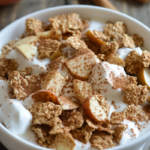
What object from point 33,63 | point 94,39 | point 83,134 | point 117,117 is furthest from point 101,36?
point 83,134

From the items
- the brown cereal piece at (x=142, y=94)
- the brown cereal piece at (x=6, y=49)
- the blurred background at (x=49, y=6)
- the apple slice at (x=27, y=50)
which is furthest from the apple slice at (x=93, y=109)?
the blurred background at (x=49, y=6)

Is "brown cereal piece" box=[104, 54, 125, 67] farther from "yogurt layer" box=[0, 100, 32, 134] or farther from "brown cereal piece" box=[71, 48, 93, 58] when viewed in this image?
"yogurt layer" box=[0, 100, 32, 134]

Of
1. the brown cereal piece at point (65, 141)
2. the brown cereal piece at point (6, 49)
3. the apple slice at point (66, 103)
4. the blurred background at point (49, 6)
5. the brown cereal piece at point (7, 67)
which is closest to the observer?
the brown cereal piece at point (65, 141)

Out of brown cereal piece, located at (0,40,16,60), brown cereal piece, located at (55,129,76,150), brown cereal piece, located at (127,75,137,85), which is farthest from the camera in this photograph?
brown cereal piece, located at (0,40,16,60)

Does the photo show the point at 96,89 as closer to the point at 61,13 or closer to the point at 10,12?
the point at 61,13

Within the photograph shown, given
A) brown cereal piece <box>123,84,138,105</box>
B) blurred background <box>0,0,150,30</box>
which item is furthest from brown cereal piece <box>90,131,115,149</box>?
blurred background <box>0,0,150,30</box>

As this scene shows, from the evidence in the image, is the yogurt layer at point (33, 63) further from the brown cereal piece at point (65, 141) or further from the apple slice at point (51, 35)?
the brown cereal piece at point (65, 141)

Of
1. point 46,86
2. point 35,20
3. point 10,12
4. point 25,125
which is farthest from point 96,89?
point 10,12
